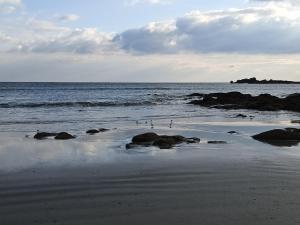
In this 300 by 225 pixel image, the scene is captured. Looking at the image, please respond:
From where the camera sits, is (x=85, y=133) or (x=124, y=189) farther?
(x=85, y=133)

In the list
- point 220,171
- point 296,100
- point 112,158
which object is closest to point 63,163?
point 112,158

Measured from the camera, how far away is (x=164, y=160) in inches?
510

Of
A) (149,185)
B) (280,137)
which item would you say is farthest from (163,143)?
(149,185)

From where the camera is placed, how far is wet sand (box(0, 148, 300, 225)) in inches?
305

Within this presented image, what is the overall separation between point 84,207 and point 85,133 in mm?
11667

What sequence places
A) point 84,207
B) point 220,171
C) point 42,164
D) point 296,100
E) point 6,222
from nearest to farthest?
point 6,222 → point 84,207 → point 220,171 → point 42,164 → point 296,100

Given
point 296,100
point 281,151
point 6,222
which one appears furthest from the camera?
point 296,100

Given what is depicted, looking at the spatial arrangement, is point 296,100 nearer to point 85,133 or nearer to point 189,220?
point 85,133

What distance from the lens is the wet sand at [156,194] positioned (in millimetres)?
7754

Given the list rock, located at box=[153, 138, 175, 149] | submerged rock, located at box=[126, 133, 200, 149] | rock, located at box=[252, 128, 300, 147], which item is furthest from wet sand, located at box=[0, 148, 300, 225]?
rock, located at box=[252, 128, 300, 147]

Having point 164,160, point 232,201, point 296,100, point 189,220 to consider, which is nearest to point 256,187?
point 232,201

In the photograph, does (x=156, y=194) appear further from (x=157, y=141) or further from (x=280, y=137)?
(x=280, y=137)

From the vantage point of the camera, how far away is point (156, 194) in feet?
30.2

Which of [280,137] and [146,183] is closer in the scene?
[146,183]
